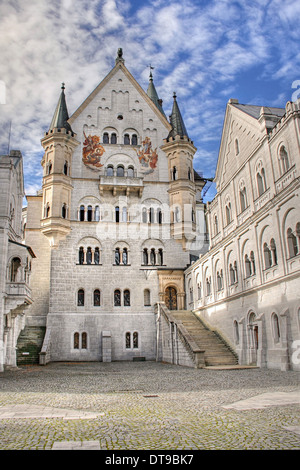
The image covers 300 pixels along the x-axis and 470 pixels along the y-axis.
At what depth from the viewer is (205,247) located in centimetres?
4722

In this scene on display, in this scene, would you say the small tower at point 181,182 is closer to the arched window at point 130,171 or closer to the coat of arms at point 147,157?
the coat of arms at point 147,157

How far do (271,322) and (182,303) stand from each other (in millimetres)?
18801

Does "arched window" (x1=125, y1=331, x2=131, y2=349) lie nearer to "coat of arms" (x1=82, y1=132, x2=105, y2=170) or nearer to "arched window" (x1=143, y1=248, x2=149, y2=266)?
"arched window" (x1=143, y1=248, x2=149, y2=266)

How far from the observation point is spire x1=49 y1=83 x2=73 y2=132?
42.8m

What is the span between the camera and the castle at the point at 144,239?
976 inches

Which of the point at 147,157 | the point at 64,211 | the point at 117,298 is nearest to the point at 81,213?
the point at 64,211

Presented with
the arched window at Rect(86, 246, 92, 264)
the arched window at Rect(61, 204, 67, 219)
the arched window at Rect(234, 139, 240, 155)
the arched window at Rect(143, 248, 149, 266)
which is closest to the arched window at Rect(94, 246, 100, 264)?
the arched window at Rect(86, 246, 92, 264)

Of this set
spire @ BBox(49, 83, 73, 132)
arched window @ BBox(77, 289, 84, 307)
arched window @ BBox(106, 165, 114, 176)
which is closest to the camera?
arched window @ BBox(77, 289, 84, 307)

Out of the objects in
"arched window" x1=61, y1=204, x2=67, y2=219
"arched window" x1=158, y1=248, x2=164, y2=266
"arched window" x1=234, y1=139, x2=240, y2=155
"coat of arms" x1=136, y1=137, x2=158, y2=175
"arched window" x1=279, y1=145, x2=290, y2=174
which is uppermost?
"coat of arms" x1=136, y1=137, x2=158, y2=175

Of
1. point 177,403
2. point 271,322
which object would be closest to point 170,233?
point 271,322

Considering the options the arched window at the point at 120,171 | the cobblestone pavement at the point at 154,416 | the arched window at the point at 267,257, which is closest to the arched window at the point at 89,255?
the arched window at the point at 120,171

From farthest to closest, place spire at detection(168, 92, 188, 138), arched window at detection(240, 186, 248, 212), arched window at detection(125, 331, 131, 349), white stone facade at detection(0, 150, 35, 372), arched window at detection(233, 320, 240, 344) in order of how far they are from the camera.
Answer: spire at detection(168, 92, 188, 138), arched window at detection(125, 331, 131, 349), arched window at detection(240, 186, 248, 212), arched window at detection(233, 320, 240, 344), white stone facade at detection(0, 150, 35, 372)

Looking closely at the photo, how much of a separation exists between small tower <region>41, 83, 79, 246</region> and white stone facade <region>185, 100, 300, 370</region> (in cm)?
1485

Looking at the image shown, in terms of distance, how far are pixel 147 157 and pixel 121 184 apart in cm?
495
